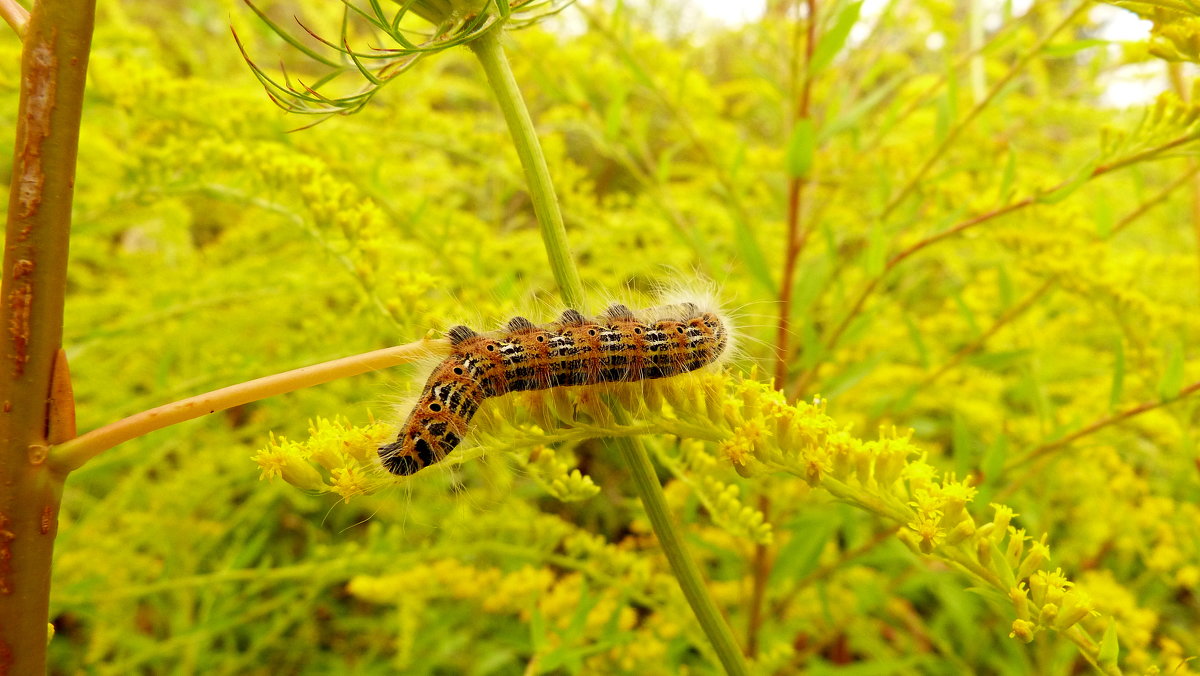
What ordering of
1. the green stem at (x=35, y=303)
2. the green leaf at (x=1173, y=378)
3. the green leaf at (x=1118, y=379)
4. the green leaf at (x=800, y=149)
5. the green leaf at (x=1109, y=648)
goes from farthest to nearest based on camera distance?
the green leaf at (x=800, y=149)
the green leaf at (x=1118, y=379)
the green leaf at (x=1173, y=378)
the green leaf at (x=1109, y=648)
the green stem at (x=35, y=303)

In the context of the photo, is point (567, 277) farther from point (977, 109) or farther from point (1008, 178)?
point (977, 109)

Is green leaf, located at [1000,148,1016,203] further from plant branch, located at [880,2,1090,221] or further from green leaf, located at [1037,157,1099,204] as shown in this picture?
plant branch, located at [880,2,1090,221]

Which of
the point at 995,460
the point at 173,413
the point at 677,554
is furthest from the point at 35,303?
the point at 995,460

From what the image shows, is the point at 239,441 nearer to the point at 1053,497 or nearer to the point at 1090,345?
the point at 1053,497

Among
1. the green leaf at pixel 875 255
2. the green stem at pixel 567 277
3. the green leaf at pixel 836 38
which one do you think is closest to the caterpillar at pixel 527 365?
the green stem at pixel 567 277

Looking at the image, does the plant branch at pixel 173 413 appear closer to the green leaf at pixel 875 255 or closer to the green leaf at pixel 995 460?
the green leaf at pixel 875 255

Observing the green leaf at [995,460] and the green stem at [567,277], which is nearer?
the green stem at [567,277]

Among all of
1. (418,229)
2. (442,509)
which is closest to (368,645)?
(442,509)
